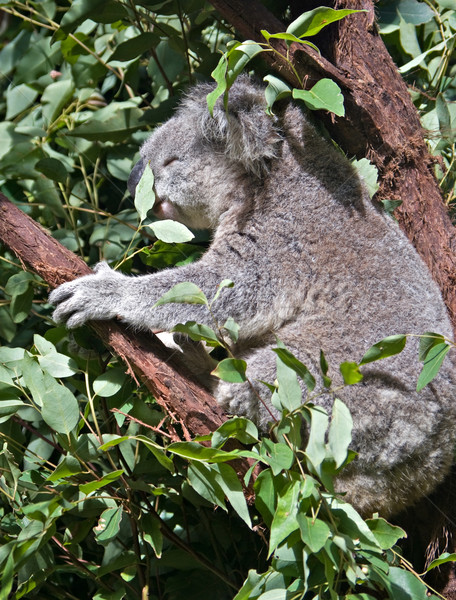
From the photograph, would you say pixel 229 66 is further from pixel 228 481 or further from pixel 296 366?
pixel 228 481

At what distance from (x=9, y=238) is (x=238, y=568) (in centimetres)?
148

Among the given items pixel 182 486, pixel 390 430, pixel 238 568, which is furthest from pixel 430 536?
pixel 182 486

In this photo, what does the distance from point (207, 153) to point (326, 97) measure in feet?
2.51

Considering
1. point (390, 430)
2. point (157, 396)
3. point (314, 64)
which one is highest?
point (314, 64)

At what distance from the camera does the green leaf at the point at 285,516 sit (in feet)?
4.91

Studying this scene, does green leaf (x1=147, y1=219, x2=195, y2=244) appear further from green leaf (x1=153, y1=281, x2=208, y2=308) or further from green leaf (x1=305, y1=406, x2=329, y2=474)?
green leaf (x1=305, y1=406, x2=329, y2=474)

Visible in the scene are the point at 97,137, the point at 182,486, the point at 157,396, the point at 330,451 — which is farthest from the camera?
the point at 97,137

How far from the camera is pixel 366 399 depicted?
82.8 inches

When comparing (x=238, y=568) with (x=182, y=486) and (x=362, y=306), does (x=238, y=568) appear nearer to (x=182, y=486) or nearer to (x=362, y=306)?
(x=182, y=486)

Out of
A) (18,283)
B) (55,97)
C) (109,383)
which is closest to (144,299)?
(109,383)

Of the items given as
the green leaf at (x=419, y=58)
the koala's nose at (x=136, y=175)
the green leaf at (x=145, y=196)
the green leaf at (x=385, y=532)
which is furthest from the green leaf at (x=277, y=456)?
the green leaf at (x=419, y=58)

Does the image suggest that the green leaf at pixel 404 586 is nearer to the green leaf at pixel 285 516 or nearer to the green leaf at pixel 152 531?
the green leaf at pixel 285 516

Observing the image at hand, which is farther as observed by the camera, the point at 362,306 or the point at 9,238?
the point at 362,306

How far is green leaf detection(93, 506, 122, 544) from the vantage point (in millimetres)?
1981
